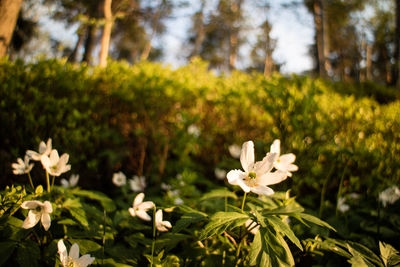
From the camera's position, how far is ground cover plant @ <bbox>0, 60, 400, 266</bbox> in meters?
1.13

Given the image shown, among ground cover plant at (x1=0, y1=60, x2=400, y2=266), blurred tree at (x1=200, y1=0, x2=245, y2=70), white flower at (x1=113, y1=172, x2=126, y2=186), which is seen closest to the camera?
ground cover plant at (x1=0, y1=60, x2=400, y2=266)

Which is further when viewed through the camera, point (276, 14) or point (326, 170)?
point (276, 14)

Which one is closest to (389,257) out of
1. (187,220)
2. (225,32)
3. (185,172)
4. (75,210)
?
(187,220)

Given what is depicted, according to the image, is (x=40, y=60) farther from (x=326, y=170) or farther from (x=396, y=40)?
(x=396, y=40)

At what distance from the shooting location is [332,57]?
85.0 feet

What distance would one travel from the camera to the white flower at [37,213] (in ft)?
3.44

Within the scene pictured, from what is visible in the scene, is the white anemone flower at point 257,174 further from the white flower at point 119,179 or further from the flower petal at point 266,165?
the white flower at point 119,179

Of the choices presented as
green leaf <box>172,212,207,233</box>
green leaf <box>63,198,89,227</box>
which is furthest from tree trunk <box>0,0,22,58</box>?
green leaf <box>172,212,207,233</box>

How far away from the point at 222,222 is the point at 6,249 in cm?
102

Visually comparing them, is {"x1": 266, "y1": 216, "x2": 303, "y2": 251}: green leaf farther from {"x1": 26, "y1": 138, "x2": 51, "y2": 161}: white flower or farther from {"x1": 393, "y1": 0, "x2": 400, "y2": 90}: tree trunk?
{"x1": 393, "y1": 0, "x2": 400, "y2": 90}: tree trunk

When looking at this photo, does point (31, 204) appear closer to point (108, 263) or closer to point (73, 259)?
point (73, 259)

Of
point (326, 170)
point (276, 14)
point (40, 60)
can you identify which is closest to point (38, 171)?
point (40, 60)

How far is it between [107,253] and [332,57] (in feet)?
98.5

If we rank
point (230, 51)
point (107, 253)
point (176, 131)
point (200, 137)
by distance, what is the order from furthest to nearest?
point (230, 51), point (200, 137), point (176, 131), point (107, 253)
